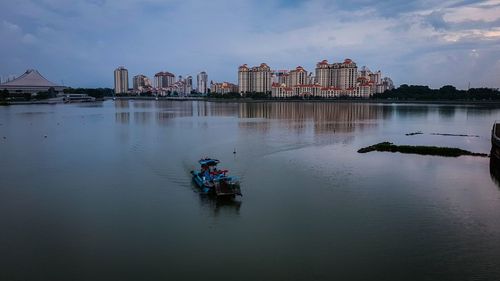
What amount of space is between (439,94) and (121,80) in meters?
94.8

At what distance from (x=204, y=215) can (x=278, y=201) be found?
1.76 metres

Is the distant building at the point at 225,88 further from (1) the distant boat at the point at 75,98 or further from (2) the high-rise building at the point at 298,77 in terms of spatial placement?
(1) the distant boat at the point at 75,98

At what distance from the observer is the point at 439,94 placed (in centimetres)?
6950

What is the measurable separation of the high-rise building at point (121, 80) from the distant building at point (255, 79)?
2007 inches

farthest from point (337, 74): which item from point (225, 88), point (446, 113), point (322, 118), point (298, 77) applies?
point (322, 118)

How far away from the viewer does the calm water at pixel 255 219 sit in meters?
5.66

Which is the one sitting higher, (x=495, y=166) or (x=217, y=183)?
(x=217, y=183)

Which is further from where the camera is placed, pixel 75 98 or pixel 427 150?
pixel 75 98

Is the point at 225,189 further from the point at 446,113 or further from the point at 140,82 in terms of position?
Result: the point at 140,82

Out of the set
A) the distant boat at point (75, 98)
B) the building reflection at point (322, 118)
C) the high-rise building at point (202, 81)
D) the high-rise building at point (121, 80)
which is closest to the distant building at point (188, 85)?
the high-rise building at point (202, 81)

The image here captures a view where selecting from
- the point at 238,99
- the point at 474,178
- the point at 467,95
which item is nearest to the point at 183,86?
the point at 238,99

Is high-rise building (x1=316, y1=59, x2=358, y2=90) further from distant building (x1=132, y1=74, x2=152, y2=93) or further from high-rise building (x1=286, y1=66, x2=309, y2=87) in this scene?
distant building (x1=132, y1=74, x2=152, y2=93)

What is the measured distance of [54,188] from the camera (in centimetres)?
964

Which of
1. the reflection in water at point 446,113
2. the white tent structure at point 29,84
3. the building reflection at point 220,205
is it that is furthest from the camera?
the white tent structure at point 29,84
